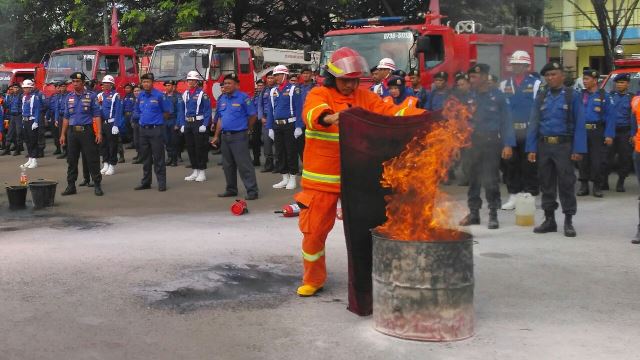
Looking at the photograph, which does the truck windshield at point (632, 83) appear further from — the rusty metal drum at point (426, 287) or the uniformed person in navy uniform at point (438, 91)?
the rusty metal drum at point (426, 287)

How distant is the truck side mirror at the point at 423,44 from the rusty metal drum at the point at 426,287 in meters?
9.16

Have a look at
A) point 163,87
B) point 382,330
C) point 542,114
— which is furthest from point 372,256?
point 163,87

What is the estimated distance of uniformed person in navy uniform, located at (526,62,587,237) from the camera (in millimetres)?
8422

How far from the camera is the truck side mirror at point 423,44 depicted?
539 inches

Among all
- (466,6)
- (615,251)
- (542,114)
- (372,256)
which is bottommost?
(615,251)

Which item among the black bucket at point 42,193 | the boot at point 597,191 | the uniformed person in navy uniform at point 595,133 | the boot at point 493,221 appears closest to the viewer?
the boot at point 493,221

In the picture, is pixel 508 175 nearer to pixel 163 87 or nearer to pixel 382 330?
pixel 382 330

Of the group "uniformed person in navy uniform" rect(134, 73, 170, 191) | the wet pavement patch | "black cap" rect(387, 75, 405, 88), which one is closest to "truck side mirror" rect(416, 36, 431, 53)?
"black cap" rect(387, 75, 405, 88)

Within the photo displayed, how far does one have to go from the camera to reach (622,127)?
12.1 metres

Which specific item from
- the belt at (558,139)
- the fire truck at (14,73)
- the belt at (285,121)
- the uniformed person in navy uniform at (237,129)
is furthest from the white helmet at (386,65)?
the fire truck at (14,73)

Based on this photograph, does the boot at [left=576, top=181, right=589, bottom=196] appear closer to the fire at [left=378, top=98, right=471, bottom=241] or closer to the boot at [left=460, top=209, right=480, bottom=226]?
the boot at [left=460, top=209, right=480, bottom=226]

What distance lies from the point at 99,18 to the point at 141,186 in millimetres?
17568

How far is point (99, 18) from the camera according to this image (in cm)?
2855

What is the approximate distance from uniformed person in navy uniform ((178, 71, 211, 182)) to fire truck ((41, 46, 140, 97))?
623 centimetres
